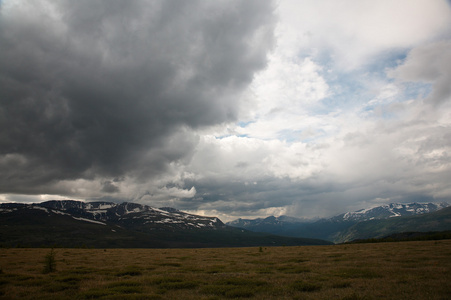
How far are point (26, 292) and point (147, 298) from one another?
799 cm

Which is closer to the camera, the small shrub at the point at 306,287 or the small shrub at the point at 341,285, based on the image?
the small shrub at the point at 306,287

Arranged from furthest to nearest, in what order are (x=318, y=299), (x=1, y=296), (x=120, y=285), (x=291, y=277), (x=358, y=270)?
(x=358, y=270), (x=291, y=277), (x=120, y=285), (x=1, y=296), (x=318, y=299)

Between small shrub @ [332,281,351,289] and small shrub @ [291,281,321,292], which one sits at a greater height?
small shrub @ [291,281,321,292]

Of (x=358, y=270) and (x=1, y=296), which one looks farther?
(x=358, y=270)

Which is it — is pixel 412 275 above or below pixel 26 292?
below

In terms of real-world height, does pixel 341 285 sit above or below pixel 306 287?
below

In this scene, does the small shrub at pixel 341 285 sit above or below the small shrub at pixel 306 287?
below

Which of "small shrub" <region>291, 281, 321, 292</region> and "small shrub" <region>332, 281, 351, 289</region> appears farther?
Result: "small shrub" <region>332, 281, 351, 289</region>

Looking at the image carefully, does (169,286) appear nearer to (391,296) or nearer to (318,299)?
(318,299)

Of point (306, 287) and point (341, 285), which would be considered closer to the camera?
point (306, 287)

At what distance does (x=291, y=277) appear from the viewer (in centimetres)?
1783

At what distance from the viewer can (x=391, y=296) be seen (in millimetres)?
12148

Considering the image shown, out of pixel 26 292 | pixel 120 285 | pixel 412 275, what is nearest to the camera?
pixel 26 292

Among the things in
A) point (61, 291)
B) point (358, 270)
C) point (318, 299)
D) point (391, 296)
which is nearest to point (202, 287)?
point (318, 299)
